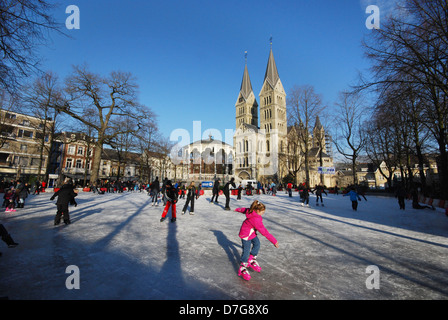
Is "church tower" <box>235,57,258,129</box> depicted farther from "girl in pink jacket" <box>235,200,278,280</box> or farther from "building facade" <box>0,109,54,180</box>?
"girl in pink jacket" <box>235,200,278,280</box>

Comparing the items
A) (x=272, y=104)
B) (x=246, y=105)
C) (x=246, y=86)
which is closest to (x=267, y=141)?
(x=272, y=104)

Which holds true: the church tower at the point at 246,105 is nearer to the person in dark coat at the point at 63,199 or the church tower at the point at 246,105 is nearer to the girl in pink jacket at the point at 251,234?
the person in dark coat at the point at 63,199

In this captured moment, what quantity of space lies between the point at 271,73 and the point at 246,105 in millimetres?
14614

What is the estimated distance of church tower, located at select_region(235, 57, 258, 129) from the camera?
80.9 metres

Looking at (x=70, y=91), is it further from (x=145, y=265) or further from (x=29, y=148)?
(x=29, y=148)

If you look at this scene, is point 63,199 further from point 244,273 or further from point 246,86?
point 246,86

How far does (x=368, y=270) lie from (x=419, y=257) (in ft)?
5.89

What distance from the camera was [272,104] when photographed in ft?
228

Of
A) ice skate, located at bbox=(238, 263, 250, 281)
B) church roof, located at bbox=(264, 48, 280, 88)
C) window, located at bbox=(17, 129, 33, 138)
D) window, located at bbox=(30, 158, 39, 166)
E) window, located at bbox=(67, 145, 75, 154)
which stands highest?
church roof, located at bbox=(264, 48, 280, 88)

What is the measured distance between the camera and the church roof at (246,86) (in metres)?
83.2

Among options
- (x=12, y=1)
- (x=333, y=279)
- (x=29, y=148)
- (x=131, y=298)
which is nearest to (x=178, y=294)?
(x=131, y=298)

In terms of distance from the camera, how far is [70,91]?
Result: 702 inches

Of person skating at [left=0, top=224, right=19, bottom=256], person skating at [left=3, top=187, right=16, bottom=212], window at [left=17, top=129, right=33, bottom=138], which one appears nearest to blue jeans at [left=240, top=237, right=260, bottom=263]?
person skating at [left=0, top=224, right=19, bottom=256]
